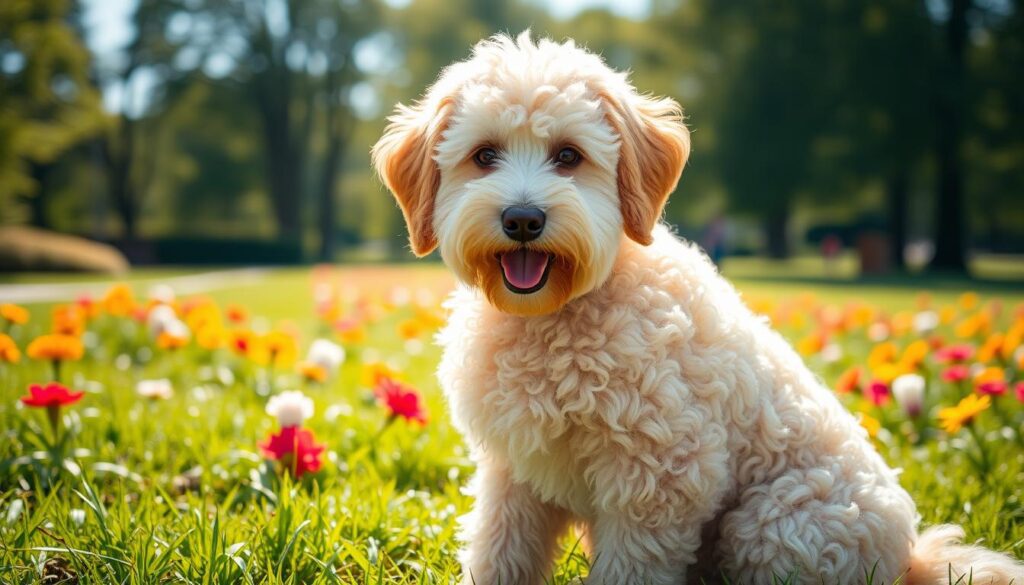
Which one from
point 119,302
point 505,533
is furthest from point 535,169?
point 119,302

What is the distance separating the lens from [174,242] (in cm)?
3478

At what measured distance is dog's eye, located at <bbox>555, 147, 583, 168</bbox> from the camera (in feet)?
8.46

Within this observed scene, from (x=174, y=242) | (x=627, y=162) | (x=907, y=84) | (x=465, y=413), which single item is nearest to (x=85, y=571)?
(x=465, y=413)

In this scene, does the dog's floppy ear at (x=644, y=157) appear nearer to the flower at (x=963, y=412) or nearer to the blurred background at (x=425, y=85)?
the flower at (x=963, y=412)

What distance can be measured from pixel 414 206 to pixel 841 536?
1959 mm

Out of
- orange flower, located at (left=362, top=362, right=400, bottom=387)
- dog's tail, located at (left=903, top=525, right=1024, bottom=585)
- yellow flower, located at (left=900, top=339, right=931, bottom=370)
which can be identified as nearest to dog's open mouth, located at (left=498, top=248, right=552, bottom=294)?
dog's tail, located at (left=903, top=525, right=1024, bottom=585)

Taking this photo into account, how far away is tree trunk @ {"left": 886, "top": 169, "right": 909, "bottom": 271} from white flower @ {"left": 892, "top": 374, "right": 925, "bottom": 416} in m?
29.4

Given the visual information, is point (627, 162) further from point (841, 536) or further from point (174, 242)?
point (174, 242)

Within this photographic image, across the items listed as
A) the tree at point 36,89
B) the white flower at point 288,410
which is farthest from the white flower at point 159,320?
the tree at point 36,89

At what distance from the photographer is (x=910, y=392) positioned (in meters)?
4.21

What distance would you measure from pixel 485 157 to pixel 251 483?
1.98 metres

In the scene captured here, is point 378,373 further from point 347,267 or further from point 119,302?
point 347,267

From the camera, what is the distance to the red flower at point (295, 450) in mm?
3156

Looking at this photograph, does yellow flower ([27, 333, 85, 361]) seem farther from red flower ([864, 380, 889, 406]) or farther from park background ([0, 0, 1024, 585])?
red flower ([864, 380, 889, 406])
